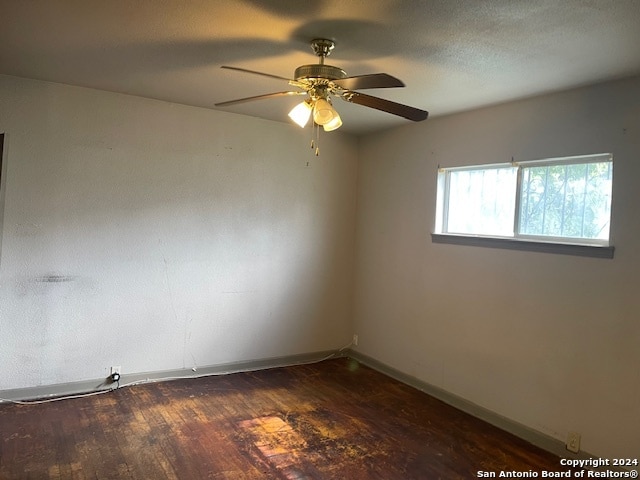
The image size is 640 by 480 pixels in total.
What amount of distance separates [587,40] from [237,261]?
3.16 metres

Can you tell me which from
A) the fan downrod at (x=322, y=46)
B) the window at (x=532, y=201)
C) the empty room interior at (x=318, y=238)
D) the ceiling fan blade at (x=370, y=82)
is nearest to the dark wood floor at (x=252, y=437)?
the empty room interior at (x=318, y=238)

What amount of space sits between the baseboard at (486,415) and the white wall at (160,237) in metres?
0.77

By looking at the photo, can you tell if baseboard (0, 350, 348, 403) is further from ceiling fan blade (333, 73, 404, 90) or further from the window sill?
ceiling fan blade (333, 73, 404, 90)

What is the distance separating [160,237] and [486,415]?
297 cm

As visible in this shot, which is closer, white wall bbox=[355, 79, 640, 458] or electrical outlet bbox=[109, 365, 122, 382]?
white wall bbox=[355, 79, 640, 458]

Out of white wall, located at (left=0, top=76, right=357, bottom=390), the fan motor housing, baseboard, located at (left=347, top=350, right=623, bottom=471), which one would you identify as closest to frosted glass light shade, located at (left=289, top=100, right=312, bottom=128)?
the fan motor housing

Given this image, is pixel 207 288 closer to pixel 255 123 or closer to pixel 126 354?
pixel 126 354

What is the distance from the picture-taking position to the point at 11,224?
337 cm

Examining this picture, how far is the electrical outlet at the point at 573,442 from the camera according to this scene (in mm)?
2918

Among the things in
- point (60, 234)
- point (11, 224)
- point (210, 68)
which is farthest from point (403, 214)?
point (11, 224)

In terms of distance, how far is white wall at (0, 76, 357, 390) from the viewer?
3.44 meters

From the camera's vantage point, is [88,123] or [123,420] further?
[88,123]

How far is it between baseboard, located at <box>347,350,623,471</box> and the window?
1.31 metres

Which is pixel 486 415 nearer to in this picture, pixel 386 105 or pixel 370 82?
pixel 386 105
